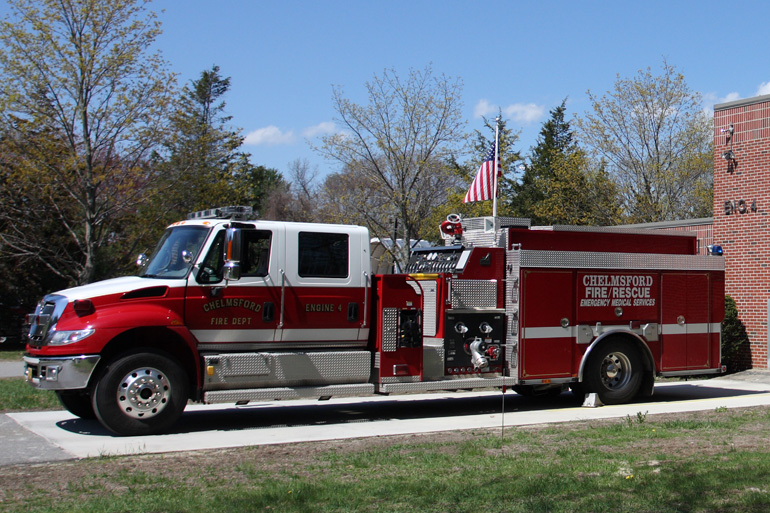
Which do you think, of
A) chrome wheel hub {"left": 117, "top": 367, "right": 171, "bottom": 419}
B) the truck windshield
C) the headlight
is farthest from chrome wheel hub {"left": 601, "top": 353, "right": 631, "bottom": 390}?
the headlight

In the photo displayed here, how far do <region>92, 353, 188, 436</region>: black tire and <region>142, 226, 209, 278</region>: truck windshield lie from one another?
1.07 metres

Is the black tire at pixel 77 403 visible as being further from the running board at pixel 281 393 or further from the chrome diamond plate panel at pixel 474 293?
the chrome diamond plate panel at pixel 474 293

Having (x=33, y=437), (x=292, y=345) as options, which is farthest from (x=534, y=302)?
(x=33, y=437)

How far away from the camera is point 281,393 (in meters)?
10.0

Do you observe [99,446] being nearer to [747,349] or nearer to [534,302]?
[534,302]

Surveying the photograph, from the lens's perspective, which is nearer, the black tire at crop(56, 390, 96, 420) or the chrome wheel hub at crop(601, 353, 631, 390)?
the black tire at crop(56, 390, 96, 420)

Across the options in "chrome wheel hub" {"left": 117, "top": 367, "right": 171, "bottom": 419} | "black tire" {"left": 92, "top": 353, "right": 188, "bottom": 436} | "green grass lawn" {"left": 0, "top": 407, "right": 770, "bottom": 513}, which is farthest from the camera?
"chrome wheel hub" {"left": 117, "top": 367, "right": 171, "bottom": 419}

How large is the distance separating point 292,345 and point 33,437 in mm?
3111

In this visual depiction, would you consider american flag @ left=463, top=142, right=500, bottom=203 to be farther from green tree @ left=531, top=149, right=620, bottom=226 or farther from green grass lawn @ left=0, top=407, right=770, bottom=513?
green tree @ left=531, top=149, right=620, bottom=226

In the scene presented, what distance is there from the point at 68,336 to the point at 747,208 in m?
14.9

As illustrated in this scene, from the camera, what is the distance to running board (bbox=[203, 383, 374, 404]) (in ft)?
32.0

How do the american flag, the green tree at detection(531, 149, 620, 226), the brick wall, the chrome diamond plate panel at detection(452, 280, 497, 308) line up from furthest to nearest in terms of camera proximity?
the green tree at detection(531, 149, 620, 226)
the brick wall
the american flag
the chrome diamond plate panel at detection(452, 280, 497, 308)

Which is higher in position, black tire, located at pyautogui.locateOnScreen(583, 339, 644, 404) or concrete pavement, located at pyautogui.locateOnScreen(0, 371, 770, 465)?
black tire, located at pyautogui.locateOnScreen(583, 339, 644, 404)

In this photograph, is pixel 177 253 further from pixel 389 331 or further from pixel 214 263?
pixel 389 331
